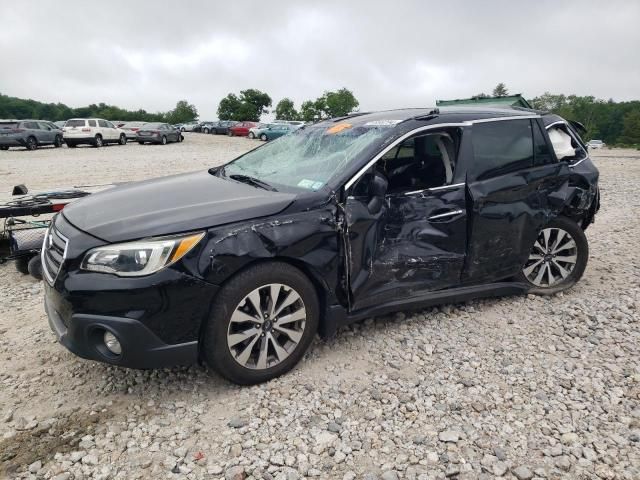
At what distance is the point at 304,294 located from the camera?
10.2 feet

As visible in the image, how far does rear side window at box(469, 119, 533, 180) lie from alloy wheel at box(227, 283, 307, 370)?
178 cm

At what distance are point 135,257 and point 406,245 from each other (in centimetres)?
182

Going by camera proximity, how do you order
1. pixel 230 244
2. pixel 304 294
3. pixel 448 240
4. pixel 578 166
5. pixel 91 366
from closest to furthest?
1. pixel 230 244
2. pixel 304 294
3. pixel 91 366
4. pixel 448 240
5. pixel 578 166


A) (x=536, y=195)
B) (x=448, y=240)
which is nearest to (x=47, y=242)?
(x=448, y=240)

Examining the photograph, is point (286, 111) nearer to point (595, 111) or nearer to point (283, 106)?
point (283, 106)

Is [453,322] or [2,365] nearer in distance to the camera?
[2,365]

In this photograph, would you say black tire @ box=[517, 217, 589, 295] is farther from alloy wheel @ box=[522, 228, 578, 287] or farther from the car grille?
the car grille

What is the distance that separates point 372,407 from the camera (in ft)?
9.62

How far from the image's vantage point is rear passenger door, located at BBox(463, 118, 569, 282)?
3.84 m

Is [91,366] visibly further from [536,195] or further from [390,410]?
[536,195]

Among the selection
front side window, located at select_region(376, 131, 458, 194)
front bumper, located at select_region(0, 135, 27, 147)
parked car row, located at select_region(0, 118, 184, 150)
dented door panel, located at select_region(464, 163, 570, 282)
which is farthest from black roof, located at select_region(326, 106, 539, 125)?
parked car row, located at select_region(0, 118, 184, 150)

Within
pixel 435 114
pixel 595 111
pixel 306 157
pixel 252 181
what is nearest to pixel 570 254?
pixel 435 114

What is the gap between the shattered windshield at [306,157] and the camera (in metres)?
3.45

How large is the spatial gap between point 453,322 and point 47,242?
3027 mm
